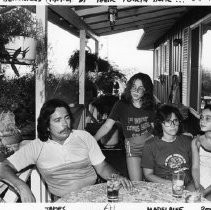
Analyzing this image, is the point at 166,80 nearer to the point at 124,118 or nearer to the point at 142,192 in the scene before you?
the point at 124,118

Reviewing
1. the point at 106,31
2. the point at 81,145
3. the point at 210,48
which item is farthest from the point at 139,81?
the point at 106,31

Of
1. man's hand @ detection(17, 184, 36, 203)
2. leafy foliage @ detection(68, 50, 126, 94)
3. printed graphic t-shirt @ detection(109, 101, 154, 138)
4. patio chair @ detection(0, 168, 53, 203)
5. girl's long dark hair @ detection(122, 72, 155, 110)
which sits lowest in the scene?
patio chair @ detection(0, 168, 53, 203)

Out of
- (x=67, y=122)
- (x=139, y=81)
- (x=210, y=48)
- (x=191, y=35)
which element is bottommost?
(x=67, y=122)

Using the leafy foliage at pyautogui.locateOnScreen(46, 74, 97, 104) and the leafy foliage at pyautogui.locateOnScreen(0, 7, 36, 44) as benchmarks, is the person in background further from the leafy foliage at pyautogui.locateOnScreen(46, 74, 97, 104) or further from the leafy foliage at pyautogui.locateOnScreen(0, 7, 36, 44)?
the leafy foliage at pyautogui.locateOnScreen(46, 74, 97, 104)

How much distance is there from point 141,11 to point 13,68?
3610 millimetres

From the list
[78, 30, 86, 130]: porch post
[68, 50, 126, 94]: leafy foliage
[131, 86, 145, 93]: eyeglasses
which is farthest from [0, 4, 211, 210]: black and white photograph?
Answer: [68, 50, 126, 94]: leafy foliage

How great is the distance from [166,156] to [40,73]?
4.45ft

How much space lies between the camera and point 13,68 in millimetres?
2350

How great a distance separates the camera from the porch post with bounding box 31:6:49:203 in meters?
2.45

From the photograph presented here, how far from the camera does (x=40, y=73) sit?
2.90m

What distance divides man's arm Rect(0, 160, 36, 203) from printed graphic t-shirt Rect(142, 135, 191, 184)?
0.89m

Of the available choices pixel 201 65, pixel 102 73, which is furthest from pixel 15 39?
pixel 102 73

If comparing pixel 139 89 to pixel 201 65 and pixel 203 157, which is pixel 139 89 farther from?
pixel 201 65

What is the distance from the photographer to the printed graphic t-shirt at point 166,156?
2.30 m
